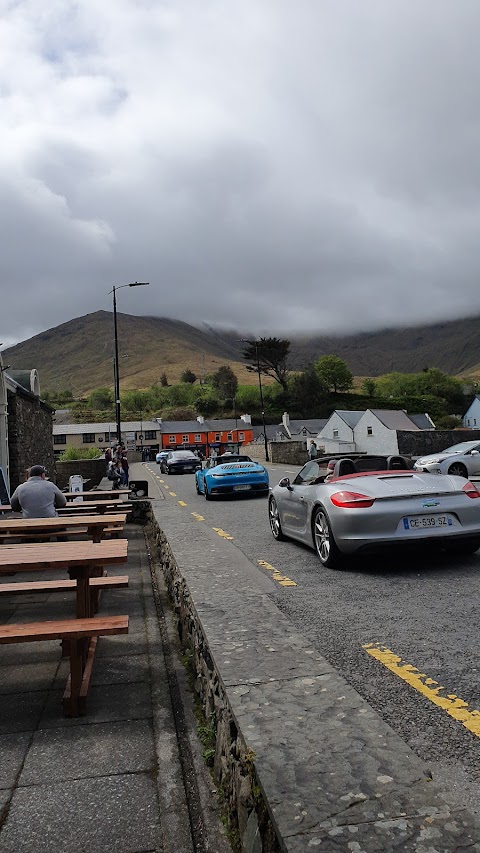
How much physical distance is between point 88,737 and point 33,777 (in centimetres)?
47

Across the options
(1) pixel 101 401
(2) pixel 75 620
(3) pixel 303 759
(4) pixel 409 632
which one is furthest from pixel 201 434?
(3) pixel 303 759

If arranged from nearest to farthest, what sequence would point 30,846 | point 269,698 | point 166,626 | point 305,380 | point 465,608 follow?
1. point 30,846
2. point 269,698
3. point 465,608
4. point 166,626
5. point 305,380

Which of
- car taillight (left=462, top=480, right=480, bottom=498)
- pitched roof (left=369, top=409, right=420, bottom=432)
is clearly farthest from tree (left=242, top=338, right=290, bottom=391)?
car taillight (left=462, top=480, right=480, bottom=498)

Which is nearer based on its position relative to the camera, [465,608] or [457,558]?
[465,608]

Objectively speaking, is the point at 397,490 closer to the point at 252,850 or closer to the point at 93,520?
the point at 93,520

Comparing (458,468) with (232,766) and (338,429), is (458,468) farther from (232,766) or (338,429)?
(338,429)

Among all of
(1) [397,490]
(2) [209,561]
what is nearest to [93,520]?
(2) [209,561]

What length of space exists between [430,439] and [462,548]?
107ft

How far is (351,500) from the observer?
7141 mm

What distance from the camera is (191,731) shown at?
358 centimetres

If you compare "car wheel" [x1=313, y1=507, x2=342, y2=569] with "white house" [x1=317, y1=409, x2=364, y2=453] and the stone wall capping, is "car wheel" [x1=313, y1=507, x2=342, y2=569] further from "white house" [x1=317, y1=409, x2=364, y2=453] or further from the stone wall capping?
"white house" [x1=317, y1=409, x2=364, y2=453]

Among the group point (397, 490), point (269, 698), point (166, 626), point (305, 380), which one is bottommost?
point (166, 626)

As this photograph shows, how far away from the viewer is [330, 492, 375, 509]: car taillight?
277 inches

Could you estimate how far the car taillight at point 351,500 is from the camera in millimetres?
7035
